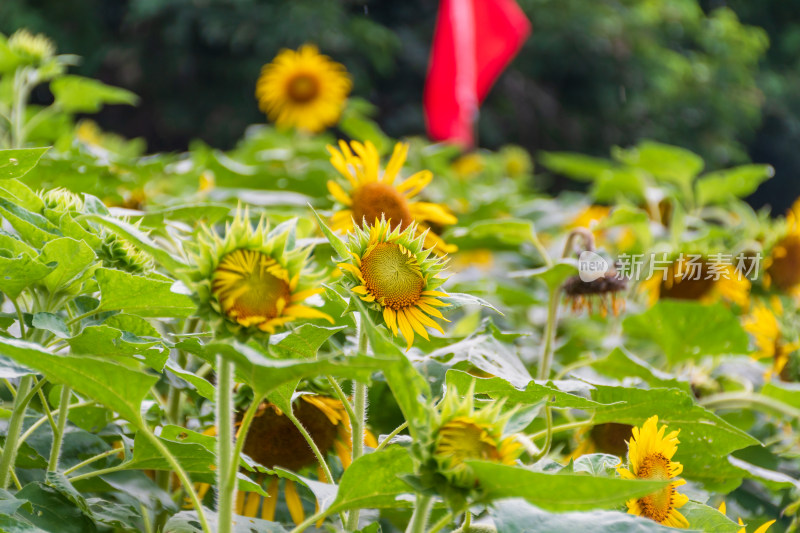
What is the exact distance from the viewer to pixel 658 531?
1.20 ft

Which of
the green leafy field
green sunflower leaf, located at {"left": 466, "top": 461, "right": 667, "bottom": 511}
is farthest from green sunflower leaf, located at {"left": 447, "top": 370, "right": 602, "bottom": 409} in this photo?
green sunflower leaf, located at {"left": 466, "top": 461, "right": 667, "bottom": 511}

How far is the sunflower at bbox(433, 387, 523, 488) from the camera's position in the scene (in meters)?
0.35

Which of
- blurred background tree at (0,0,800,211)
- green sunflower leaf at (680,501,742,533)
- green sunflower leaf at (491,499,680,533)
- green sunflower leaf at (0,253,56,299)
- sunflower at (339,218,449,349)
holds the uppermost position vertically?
blurred background tree at (0,0,800,211)

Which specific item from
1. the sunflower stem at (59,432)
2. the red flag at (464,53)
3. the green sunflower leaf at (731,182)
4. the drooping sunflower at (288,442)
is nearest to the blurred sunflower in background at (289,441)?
the drooping sunflower at (288,442)

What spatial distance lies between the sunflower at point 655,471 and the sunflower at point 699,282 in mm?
572

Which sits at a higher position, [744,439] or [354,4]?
[354,4]

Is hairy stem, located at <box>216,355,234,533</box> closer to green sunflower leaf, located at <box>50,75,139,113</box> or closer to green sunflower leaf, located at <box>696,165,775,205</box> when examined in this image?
green sunflower leaf, located at <box>50,75,139,113</box>

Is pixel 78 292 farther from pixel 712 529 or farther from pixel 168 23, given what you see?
pixel 168 23

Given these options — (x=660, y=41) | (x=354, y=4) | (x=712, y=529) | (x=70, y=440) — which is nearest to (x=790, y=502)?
(x=712, y=529)

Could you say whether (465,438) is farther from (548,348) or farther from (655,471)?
(548,348)

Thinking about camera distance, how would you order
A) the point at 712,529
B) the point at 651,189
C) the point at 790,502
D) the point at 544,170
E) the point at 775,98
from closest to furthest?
the point at 712,529 < the point at 790,502 < the point at 651,189 < the point at 544,170 < the point at 775,98

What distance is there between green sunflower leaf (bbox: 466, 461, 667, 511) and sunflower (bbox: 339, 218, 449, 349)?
142 millimetres

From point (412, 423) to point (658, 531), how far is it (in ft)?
0.40

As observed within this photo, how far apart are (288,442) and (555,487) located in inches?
13.7
